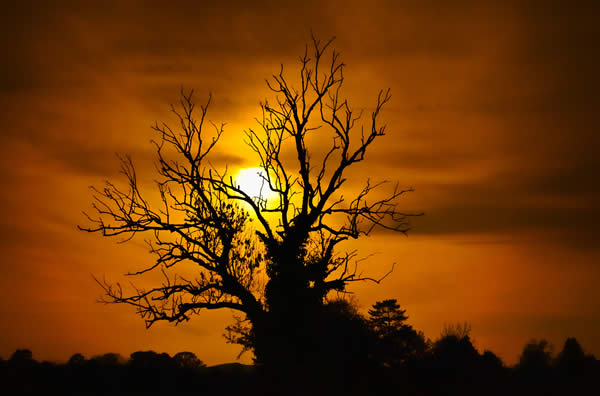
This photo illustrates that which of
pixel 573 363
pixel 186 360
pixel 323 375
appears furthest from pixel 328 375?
pixel 573 363

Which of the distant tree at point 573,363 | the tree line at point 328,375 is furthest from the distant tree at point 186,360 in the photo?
the distant tree at point 573,363

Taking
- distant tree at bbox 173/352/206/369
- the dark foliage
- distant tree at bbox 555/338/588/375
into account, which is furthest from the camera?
distant tree at bbox 555/338/588/375

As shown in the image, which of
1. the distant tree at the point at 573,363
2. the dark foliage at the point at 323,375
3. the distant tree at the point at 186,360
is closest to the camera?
the dark foliage at the point at 323,375

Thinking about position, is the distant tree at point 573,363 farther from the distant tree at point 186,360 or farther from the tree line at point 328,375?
the distant tree at point 186,360

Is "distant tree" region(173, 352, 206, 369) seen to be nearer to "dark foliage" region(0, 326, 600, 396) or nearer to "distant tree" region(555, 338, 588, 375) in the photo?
"dark foliage" region(0, 326, 600, 396)

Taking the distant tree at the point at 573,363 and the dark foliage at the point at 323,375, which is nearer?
the dark foliage at the point at 323,375

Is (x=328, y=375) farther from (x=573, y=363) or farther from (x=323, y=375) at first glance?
(x=573, y=363)

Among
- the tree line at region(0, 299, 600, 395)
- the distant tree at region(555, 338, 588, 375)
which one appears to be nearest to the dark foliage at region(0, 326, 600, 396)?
the tree line at region(0, 299, 600, 395)

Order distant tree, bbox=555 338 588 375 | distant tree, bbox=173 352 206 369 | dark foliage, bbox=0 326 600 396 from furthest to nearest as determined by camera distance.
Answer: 1. distant tree, bbox=555 338 588 375
2. distant tree, bbox=173 352 206 369
3. dark foliage, bbox=0 326 600 396

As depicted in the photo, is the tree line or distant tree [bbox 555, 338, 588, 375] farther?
distant tree [bbox 555, 338, 588, 375]

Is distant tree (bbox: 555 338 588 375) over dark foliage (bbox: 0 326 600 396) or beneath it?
over

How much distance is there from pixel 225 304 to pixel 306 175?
6.62 m

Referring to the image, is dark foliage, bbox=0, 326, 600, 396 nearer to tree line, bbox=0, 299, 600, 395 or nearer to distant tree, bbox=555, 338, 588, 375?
tree line, bbox=0, 299, 600, 395

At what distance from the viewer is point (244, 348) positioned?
94.8 feet
